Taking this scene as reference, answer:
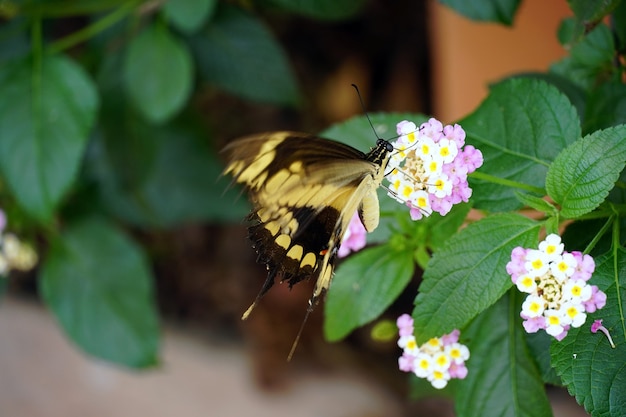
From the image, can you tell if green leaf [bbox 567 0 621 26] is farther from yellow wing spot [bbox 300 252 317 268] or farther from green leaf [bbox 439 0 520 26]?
yellow wing spot [bbox 300 252 317 268]

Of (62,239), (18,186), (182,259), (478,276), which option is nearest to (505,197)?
(478,276)

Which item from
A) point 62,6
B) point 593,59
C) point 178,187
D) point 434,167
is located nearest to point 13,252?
point 178,187

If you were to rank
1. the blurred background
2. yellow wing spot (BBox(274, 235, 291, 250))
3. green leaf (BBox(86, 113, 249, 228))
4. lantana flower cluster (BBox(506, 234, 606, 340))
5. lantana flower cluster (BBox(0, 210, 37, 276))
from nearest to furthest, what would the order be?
lantana flower cluster (BBox(506, 234, 606, 340)) < yellow wing spot (BBox(274, 235, 291, 250)) < lantana flower cluster (BBox(0, 210, 37, 276)) < green leaf (BBox(86, 113, 249, 228)) < the blurred background

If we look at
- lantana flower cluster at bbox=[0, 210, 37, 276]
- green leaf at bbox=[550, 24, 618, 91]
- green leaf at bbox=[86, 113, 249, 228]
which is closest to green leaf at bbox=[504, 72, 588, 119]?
green leaf at bbox=[550, 24, 618, 91]

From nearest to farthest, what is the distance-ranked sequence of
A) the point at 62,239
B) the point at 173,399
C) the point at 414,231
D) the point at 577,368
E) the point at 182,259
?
the point at 577,368, the point at 414,231, the point at 62,239, the point at 173,399, the point at 182,259

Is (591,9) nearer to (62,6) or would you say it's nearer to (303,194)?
(303,194)

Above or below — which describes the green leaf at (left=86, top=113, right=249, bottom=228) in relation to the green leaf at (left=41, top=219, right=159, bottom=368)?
above

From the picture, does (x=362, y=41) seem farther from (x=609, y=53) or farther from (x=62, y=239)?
(x=609, y=53)
